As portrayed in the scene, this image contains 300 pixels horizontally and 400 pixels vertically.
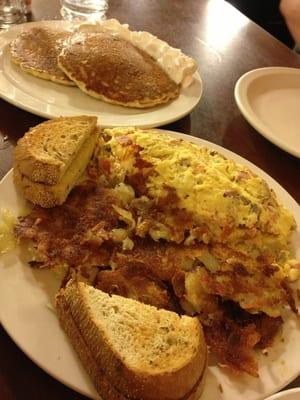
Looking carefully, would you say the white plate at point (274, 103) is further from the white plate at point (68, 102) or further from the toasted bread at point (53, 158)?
the toasted bread at point (53, 158)

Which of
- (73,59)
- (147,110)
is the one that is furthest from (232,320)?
(73,59)

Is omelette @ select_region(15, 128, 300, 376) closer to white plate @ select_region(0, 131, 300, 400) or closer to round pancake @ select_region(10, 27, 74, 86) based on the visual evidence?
white plate @ select_region(0, 131, 300, 400)

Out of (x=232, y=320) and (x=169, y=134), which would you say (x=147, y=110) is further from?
(x=232, y=320)

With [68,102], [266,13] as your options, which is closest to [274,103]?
[68,102]

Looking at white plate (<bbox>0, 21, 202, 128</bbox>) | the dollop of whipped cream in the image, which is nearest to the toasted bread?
white plate (<bbox>0, 21, 202, 128</bbox>)

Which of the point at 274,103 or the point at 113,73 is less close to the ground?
the point at 113,73

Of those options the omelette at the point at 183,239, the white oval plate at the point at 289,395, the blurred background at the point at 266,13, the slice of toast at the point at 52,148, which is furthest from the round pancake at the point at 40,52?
the blurred background at the point at 266,13

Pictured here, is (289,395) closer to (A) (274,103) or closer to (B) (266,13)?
(A) (274,103)
